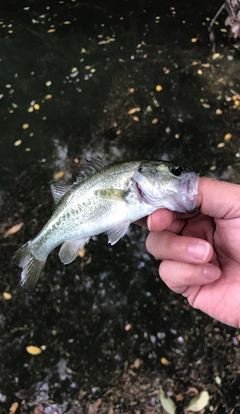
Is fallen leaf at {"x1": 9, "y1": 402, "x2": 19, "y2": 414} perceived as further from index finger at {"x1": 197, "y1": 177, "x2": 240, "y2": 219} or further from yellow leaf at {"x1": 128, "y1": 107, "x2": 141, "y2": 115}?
yellow leaf at {"x1": 128, "y1": 107, "x2": 141, "y2": 115}

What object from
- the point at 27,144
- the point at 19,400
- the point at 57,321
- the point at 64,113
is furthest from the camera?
the point at 64,113

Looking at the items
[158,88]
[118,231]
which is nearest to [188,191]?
[118,231]

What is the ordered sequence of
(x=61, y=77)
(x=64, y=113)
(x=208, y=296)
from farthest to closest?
(x=61, y=77), (x=64, y=113), (x=208, y=296)

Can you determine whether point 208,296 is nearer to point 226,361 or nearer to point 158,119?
point 226,361

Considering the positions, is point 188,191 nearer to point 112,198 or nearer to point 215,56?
point 112,198

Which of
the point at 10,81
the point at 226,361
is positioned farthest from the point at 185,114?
the point at 226,361

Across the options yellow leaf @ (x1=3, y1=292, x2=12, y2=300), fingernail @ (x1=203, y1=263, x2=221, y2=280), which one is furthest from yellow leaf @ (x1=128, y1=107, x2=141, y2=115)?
fingernail @ (x1=203, y1=263, x2=221, y2=280)
